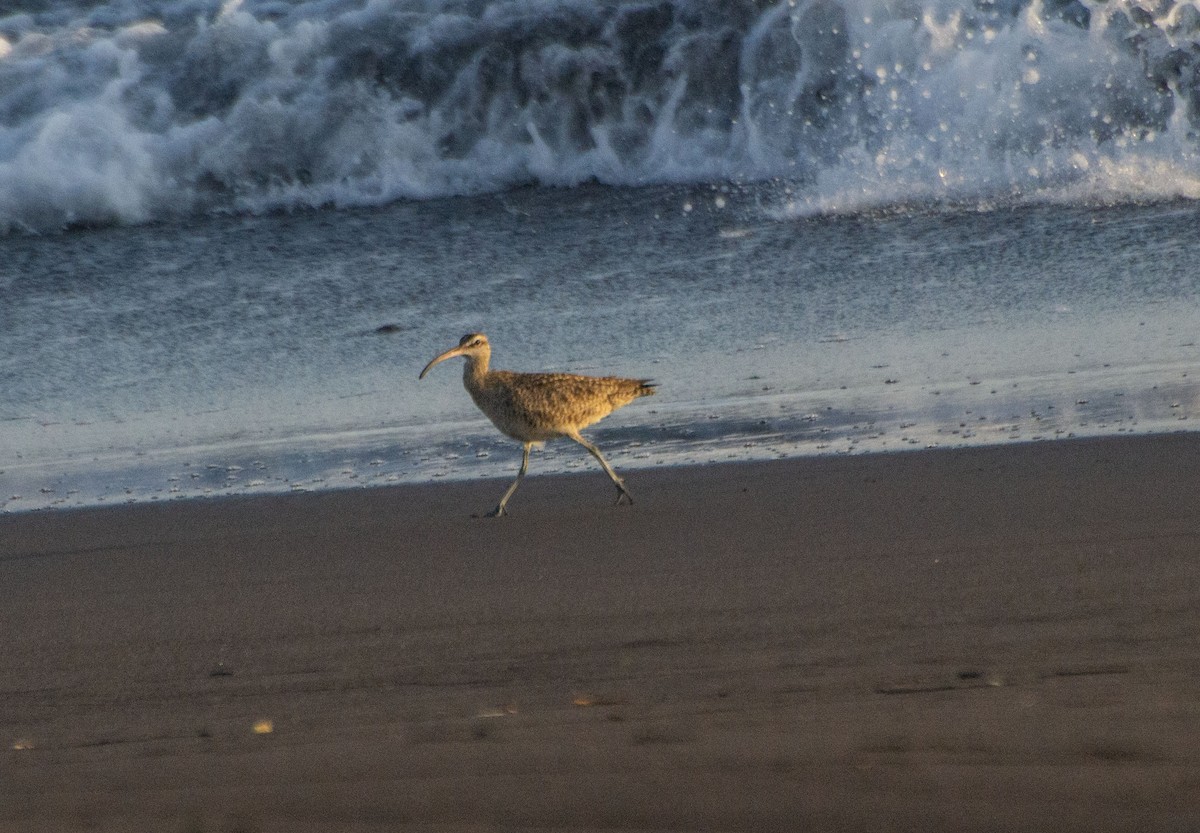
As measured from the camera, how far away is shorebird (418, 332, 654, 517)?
6.01 meters

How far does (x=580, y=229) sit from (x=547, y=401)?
5.49 metres

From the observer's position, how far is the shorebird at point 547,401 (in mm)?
6008

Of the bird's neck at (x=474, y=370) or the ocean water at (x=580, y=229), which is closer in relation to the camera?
the bird's neck at (x=474, y=370)


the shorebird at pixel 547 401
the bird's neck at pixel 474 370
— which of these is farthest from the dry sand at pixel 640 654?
the bird's neck at pixel 474 370

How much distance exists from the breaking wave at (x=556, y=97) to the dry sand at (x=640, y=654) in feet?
23.8

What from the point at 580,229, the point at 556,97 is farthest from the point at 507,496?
the point at 556,97

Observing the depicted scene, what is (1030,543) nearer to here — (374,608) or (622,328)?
(374,608)

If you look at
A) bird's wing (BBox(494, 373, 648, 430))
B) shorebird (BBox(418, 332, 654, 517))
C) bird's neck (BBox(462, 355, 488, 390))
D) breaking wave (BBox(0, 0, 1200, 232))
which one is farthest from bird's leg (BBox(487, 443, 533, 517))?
breaking wave (BBox(0, 0, 1200, 232))

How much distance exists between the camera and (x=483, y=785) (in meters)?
2.94

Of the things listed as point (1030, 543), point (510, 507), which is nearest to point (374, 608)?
point (510, 507)

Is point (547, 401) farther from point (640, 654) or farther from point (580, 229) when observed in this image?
point (580, 229)

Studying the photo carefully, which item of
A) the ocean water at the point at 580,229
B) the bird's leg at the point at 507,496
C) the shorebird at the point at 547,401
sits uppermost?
the shorebird at the point at 547,401

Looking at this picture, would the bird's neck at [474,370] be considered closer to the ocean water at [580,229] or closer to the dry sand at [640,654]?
the ocean water at [580,229]

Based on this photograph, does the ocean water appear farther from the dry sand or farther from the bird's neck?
the dry sand
